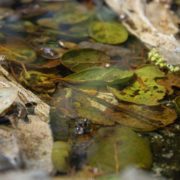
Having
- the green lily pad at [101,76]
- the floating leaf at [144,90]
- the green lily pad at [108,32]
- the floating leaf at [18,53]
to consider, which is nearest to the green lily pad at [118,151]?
the floating leaf at [144,90]

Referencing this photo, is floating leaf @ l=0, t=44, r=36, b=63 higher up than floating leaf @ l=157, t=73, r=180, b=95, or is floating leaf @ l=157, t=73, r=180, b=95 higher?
floating leaf @ l=157, t=73, r=180, b=95

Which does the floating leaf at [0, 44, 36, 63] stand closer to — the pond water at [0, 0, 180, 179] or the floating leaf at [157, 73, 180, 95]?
the pond water at [0, 0, 180, 179]

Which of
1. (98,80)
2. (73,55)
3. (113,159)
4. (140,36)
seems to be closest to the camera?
(113,159)

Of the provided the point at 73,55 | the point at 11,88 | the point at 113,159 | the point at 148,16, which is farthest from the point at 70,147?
the point at 148,16

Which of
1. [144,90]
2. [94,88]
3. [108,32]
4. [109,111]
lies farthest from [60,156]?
[108,32]

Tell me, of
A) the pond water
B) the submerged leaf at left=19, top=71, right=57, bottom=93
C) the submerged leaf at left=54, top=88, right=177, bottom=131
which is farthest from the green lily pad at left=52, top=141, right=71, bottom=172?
the submerged leaf at left=19, top=71, right=57, bottom=93

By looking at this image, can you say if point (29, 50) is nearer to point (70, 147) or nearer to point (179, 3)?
point (70, 147)

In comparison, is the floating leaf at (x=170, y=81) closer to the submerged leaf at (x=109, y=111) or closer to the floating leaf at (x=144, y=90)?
the floating leaf at (x=144, y=90)
